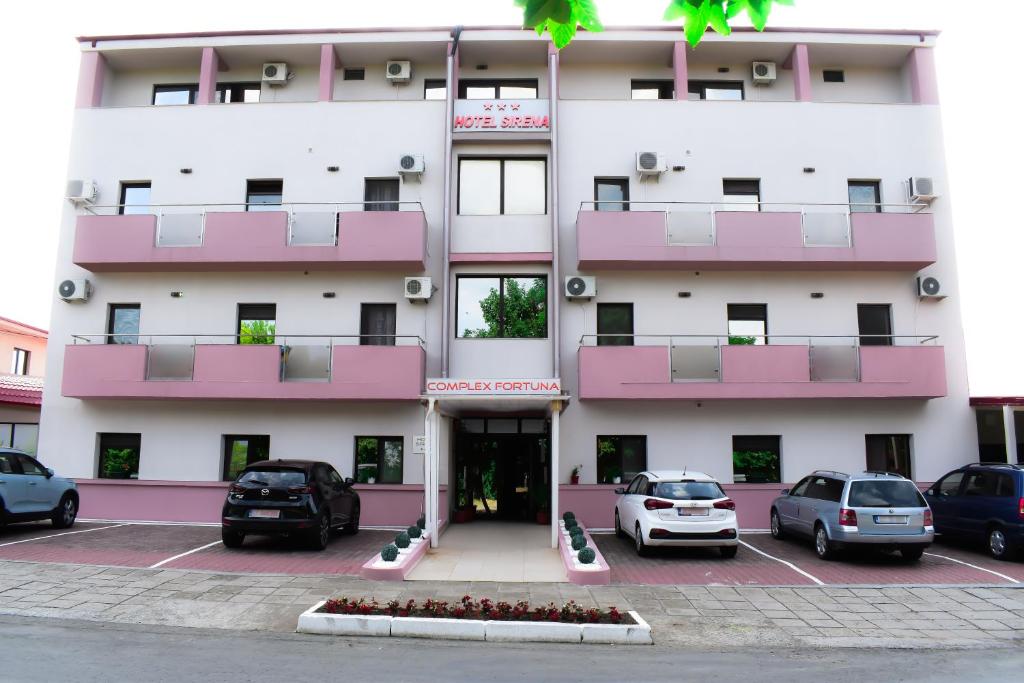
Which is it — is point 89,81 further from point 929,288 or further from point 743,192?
point 929,288

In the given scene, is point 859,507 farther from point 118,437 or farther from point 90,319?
point 90,319

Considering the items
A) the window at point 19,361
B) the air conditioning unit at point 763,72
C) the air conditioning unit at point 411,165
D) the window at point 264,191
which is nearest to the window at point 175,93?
the window at point 264,191

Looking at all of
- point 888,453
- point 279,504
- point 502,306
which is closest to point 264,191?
point 502,306

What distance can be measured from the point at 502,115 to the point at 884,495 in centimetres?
1250

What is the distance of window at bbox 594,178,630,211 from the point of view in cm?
1784

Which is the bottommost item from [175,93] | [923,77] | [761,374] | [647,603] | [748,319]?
[647,603]

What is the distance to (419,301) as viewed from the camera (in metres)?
17.3

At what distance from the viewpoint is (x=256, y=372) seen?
16.2 meters

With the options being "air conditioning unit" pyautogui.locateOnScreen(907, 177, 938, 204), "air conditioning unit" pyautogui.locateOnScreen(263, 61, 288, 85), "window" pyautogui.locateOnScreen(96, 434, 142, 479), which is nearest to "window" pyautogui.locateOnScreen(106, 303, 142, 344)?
"window" pyautogui.locateOnScreen(96, 434, 142, 479)

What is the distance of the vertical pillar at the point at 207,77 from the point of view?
1844cm

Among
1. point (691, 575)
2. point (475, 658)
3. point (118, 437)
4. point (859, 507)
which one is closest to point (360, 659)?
point (475, 658)

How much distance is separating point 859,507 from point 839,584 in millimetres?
1917

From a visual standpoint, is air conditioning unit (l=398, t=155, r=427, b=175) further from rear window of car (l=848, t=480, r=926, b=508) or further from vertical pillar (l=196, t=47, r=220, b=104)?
rear window of car (l=848, t=480, r=926, b=508)

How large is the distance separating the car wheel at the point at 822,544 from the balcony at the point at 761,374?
12.5 ft
